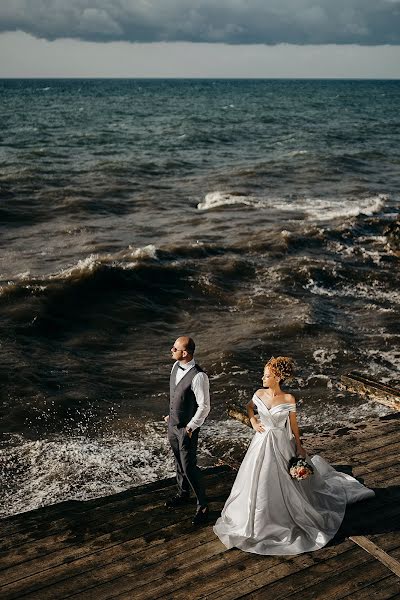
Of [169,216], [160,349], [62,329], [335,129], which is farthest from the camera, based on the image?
[335,129]

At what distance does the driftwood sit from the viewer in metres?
10.2

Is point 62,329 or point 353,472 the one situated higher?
point 353,472

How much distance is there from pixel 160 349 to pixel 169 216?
14.6 m

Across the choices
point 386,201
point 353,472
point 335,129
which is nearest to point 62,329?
point 353,472

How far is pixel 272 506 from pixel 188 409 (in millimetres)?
1325

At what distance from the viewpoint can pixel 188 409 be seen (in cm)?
689

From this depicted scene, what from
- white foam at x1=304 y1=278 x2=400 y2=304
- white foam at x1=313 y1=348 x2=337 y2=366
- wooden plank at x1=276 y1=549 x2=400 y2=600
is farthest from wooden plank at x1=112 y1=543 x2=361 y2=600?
white foam at x1=304 y1=278 x2=400 y2=304

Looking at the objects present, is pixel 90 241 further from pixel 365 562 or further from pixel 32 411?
pixel 365 562

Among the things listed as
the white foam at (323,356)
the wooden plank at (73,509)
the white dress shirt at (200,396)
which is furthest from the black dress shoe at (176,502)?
the white foam at (323,356)

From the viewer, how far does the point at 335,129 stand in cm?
6844

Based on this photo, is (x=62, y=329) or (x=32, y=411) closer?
(x=32, y=411)

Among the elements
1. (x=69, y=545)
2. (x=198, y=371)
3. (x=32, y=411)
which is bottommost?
(x=32, y=411)

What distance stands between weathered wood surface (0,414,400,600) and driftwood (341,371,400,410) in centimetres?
255

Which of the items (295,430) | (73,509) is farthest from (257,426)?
(73,509)
